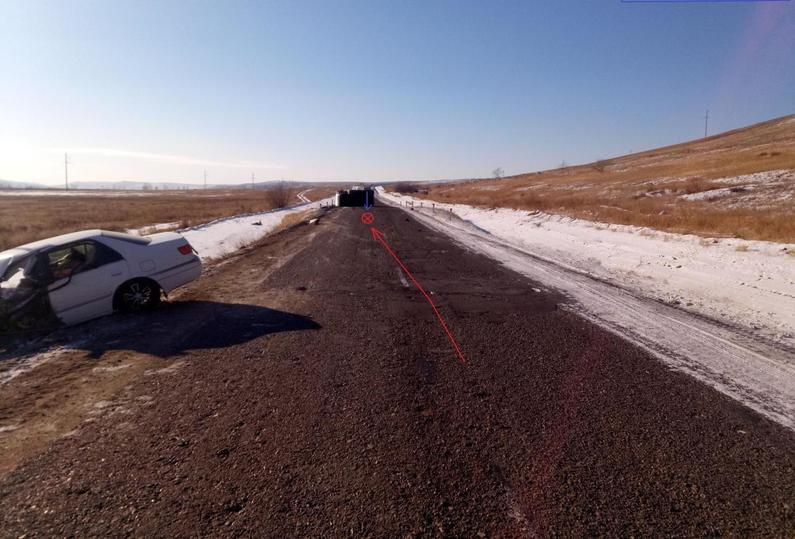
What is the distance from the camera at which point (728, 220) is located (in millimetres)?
16156

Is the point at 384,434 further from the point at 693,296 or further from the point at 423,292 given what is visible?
the point at 693,296

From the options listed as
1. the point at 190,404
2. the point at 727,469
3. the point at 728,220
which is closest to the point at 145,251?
the point at 190,404

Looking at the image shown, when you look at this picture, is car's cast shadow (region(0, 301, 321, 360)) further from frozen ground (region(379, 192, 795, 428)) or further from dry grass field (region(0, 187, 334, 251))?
dry grass field (region(0, 187, 334, 251))

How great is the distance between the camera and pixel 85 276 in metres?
6.94

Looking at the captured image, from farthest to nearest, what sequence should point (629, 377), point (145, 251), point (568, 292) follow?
point (568, 292) < point (145, 251) < point (629, 377)

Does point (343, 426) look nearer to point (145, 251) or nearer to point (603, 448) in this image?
point (603, 448)

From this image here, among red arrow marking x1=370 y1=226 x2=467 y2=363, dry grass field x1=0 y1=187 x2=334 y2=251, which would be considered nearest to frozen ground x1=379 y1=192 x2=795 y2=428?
red arrow marking x1=370 y1=226 x2=467 y2=363

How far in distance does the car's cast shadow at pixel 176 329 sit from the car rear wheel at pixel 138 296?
0.62 feet

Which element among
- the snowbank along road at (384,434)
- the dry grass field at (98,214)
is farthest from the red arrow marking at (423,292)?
the dry grass field at (98,214)

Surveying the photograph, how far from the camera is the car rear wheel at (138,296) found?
7.37m

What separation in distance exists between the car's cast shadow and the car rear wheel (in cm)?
19

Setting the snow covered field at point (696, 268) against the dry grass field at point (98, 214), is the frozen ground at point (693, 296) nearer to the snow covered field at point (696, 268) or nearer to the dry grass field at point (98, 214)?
the snow covered field at point (696, 268)

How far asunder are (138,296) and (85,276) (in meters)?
0.86

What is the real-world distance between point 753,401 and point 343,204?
152 ft
